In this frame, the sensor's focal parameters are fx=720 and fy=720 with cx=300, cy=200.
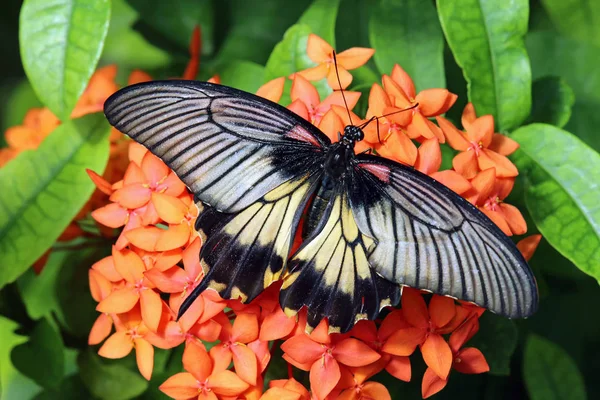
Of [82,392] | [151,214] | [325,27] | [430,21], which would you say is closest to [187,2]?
[325,27]

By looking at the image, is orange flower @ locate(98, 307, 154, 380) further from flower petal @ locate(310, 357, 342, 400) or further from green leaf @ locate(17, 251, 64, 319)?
green leaf @ locate(17, 251, 64, 319)

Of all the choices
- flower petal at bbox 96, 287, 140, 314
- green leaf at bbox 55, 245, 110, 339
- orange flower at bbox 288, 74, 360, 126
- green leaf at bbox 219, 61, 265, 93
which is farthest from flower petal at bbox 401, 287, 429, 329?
green leaf at bbox 55, 245, 110, 339

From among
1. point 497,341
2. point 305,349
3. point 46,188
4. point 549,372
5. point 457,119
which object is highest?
point 457,119

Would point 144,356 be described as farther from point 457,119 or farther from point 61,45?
point 457,119

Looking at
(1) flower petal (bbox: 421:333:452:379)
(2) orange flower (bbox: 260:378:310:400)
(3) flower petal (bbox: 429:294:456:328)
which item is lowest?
(2) orange flower (bbox: 260:378:310:400)

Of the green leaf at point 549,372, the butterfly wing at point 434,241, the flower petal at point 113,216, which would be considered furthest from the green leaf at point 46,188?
the green leaf at point 549,372

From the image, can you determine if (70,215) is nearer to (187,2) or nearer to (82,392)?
(82,392)

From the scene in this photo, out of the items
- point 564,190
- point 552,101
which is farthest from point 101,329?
point 552,101

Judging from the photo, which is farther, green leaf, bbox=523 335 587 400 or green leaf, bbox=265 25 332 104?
green leaf, bbox=523 335 587 400
